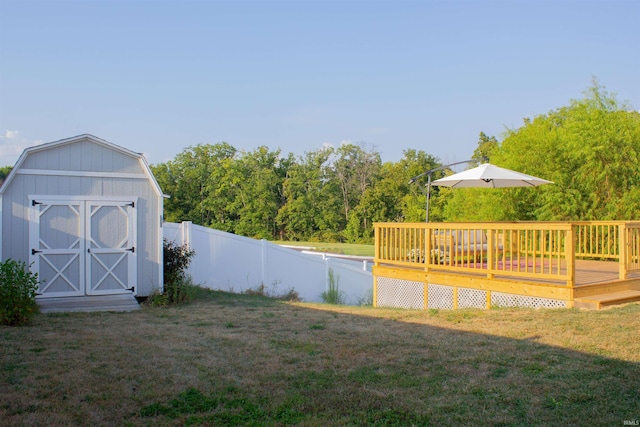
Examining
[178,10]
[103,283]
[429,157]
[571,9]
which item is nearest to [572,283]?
[103,283]

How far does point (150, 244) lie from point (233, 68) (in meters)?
17.1

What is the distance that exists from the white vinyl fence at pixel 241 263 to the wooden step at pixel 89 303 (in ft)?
9.84

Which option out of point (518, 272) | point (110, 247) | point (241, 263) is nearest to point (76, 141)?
point (110, 247)

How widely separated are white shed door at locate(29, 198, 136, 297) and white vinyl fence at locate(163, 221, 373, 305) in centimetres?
259

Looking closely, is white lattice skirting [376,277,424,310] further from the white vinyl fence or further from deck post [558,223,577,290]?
deck post [558,223,577,290]

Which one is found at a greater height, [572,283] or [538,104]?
[538,104]

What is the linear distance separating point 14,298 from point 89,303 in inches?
77.1

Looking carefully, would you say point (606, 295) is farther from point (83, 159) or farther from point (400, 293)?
point (83, 159)

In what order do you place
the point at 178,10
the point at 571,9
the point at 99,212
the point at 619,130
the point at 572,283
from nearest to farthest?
1. the point at 572,283
2. the point at 99,212
3. the point at 619,130
4. the point at 571,9
5. the point at 178,10

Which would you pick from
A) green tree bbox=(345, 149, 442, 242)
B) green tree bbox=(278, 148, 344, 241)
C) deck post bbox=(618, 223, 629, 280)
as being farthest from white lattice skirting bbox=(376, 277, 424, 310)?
green tree bbox=(278, 148, 344, 241)

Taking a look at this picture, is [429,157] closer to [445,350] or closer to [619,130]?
[619,130]

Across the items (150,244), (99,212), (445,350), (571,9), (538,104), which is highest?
(571,9)

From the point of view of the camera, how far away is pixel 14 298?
7359 millimetres

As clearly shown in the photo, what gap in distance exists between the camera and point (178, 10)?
16797 mm
